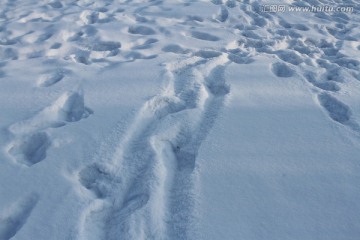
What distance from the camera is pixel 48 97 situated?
227cm

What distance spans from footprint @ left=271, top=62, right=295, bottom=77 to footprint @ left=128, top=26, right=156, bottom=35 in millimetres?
1333

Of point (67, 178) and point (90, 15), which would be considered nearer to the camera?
point (67, 178)

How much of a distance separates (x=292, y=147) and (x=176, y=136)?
662 mm

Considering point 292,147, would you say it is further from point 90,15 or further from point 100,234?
point 90,15

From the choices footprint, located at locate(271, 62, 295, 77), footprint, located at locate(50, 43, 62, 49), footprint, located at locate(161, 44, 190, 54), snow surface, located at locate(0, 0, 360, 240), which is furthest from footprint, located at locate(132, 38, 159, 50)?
footprint, located at locate(271, 62, 295, 77)

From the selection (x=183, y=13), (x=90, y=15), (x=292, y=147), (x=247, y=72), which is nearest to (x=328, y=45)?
(x=247, y=72)

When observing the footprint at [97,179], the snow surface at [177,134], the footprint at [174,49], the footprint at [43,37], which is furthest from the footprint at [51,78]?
the footprint at [97,179]

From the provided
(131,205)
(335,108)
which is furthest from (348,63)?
(131,205)

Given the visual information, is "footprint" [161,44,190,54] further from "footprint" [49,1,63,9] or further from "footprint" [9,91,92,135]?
"footprint" [49,1,63,9]

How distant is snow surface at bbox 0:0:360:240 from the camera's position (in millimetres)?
1480

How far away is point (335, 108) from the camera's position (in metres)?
2.26

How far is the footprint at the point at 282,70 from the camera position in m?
2.70

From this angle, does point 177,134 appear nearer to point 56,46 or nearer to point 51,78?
point 51,78

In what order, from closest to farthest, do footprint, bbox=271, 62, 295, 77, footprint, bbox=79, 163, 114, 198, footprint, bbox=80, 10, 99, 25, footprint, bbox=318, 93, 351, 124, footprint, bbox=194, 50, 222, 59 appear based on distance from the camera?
1. footprint, bbox=79, 163, 114, 198
2. footprint, bbox=318, 93, 351, 124
3. footprint, bbox=271, 62, 295, 77
4. footprint, bbox=194, 50, 222, 59
5. footprint, bbox=80, 10, 99, 25
